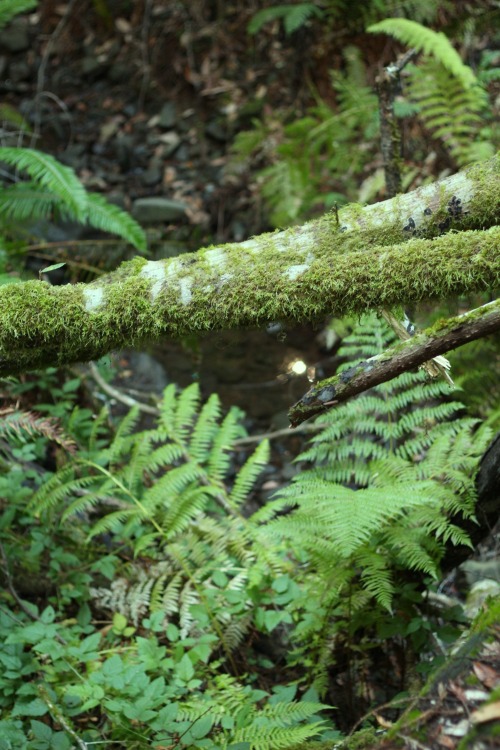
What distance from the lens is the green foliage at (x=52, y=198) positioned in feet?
14.1

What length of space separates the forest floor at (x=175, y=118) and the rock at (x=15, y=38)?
0.05 ft

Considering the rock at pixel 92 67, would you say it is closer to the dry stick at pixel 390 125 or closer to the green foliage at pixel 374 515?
the dry stick at pixel 390 125

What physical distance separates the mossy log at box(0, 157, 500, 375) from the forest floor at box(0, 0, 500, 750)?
130 inches

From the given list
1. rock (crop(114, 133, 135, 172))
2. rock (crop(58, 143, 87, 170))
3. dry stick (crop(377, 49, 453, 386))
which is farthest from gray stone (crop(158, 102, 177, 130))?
dry stick (crop(377, 49, 453, 386))

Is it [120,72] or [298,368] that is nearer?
[298,368]

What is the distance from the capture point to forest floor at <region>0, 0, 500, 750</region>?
20.0 feet

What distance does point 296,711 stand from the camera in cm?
237

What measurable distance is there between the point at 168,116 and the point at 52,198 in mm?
4173

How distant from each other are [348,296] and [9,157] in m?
3.11

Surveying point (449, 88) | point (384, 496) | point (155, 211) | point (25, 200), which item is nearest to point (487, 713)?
point (384, 496)

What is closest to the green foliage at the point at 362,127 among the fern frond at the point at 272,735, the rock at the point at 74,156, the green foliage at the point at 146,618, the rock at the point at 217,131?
the rock at the point at 217,131

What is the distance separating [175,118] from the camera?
8375 millimetres

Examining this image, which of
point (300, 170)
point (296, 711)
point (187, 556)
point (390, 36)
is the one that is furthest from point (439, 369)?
point (390, 36)

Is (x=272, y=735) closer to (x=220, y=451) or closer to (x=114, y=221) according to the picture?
(x=220, y=451)
